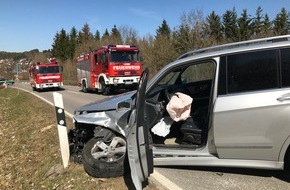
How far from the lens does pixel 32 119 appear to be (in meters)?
12.4

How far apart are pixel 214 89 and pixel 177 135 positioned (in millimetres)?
1159

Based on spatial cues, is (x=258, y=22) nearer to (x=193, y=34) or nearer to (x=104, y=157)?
(x=193, y=34)

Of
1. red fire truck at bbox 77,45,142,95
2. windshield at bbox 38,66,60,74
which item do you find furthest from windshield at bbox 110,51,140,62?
windshield at bbox 38,66,60,74

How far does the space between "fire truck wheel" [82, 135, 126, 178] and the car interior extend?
550 mm

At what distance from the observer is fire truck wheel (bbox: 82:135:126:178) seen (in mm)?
4871

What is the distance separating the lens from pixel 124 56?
66.4 feet

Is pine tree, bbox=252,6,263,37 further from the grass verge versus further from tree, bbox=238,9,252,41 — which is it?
the grass verge

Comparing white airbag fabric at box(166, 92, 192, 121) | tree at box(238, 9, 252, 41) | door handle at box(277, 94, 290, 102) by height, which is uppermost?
tree at box(238, 9, 252, 41)

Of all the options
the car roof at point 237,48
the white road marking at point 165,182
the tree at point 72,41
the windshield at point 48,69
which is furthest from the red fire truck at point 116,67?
the tree at point 72,41

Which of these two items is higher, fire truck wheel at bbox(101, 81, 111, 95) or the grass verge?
fire truck wheel at bbox(101, 81, 111, 95)

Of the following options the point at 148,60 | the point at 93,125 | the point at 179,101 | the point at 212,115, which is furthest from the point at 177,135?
the point at 148,60

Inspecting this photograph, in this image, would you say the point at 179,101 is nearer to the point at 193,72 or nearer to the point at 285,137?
the point at 193,72

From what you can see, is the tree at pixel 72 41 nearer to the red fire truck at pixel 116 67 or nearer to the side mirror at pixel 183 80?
the red fire truck at pixel 116 67

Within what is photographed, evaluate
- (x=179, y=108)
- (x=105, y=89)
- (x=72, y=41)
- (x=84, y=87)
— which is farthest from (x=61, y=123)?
(x=72, y=41)
